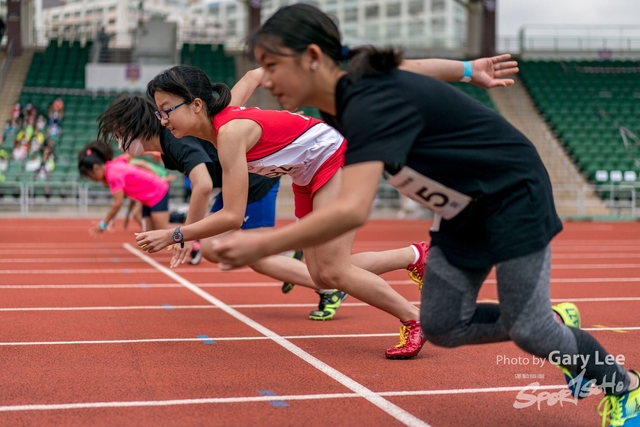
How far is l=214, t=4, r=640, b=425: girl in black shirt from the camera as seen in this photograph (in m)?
2.48

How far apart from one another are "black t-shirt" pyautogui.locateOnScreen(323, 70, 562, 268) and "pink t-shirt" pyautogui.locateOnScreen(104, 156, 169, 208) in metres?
7.54

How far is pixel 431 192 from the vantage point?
289 centimetres

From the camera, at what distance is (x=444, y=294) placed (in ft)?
10.0

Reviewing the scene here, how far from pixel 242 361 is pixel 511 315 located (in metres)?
1.95

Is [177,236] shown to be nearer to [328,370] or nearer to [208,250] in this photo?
[328,370]

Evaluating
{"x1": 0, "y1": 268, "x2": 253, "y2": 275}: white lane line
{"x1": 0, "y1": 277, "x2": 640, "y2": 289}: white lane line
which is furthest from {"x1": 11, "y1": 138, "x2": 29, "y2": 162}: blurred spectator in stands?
→ {"x1": 0, "y1": 277, "x2": 640, "y2": 289}: white lane line

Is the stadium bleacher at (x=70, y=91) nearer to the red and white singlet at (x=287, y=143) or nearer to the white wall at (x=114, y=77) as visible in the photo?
the white wall at (x=114, y=77)

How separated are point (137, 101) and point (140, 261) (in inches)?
222

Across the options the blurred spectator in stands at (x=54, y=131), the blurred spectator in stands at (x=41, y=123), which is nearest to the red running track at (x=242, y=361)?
the blurred spectator in stands at (x=54, y=131)

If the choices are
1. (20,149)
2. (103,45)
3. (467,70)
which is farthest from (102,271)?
(103,45)

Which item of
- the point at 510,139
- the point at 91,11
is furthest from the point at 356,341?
the point at 91,11

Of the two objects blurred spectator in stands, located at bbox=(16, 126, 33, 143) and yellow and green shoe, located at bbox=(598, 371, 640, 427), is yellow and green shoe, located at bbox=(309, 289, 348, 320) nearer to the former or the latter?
yellow and green shoe, located at bbox=(598, 371, 640, 427)

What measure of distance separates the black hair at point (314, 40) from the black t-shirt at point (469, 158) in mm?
50

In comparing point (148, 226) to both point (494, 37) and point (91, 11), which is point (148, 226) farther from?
point (91, 11)
